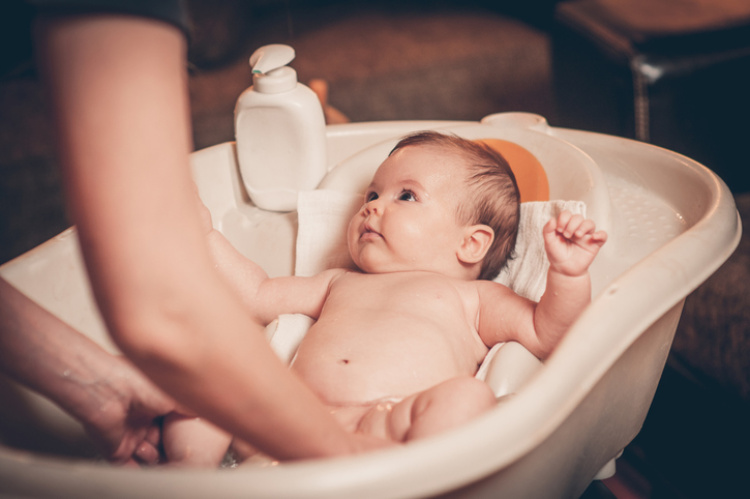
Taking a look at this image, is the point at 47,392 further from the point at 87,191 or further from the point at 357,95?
the point at 357,95

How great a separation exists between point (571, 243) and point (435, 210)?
0.59 ft

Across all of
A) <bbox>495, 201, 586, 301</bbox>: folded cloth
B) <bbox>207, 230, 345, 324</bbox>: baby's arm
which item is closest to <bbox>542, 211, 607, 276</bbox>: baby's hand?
<bbox>495, 201, 586, 301</bbox>: folded cloth

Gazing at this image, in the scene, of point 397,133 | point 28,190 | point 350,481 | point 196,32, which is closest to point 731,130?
point 397,133

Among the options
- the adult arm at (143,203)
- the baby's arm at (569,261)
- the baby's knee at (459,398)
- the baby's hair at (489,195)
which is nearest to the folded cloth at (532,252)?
the baby's hair at (489,195)

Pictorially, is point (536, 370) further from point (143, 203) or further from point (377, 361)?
point (143, 203)

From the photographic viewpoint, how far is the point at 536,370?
0.62m

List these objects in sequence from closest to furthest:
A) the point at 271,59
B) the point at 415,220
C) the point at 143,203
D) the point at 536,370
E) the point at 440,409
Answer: the point at 143,203 → the point at 440,409 → the point at 536,370 → the point at 415,220 → the point at 271,59

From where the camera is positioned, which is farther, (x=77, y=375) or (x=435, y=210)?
(x=435, y=210)

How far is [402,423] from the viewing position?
546 mm

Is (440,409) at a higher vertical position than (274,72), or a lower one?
lower

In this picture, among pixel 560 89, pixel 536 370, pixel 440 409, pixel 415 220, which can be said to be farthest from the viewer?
pixel 560 89

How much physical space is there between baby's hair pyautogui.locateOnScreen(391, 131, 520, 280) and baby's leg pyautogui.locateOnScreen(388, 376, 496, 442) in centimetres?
27

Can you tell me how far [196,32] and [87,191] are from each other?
5.54ft

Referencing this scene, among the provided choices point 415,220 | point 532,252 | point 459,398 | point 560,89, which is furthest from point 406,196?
point 560,89
